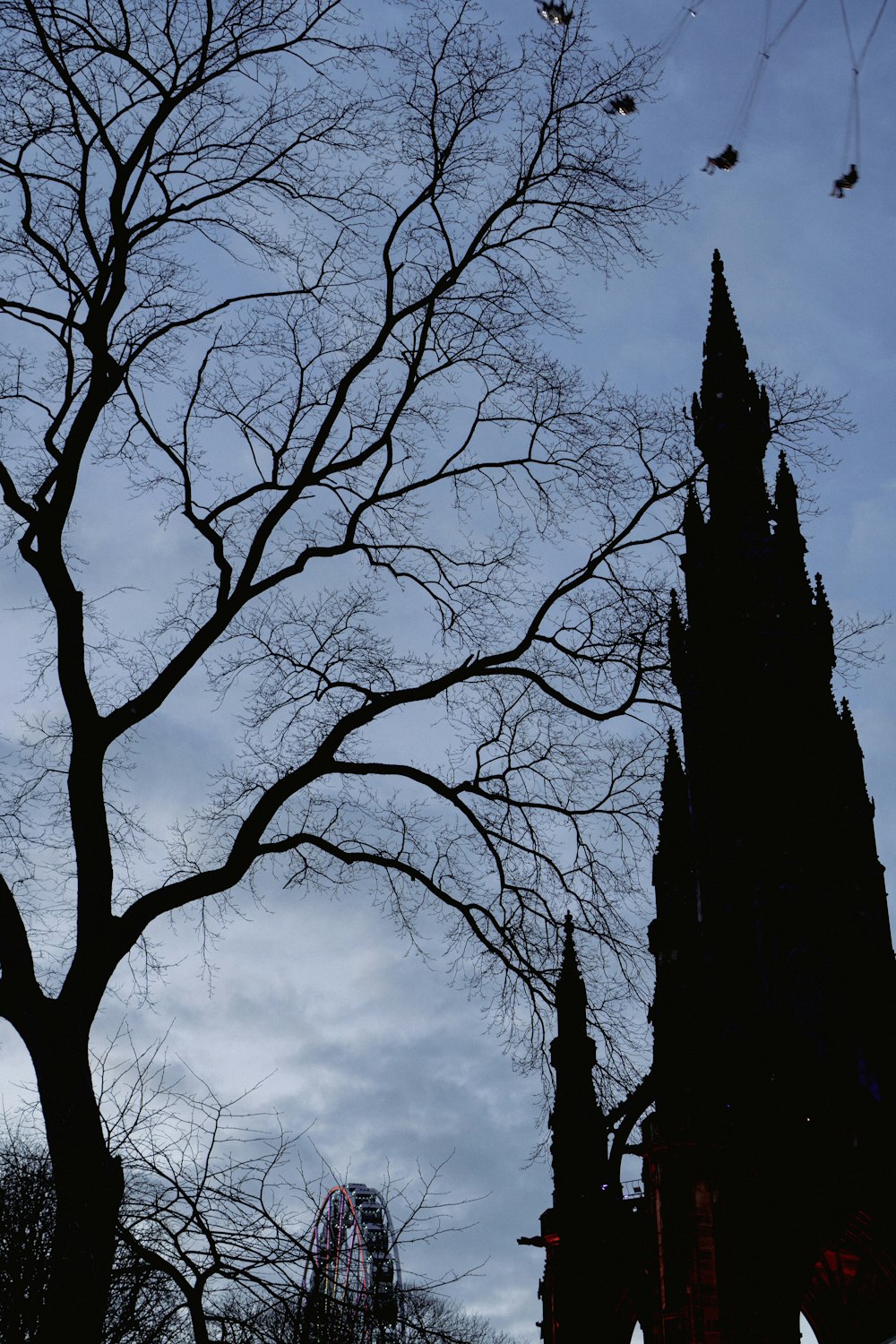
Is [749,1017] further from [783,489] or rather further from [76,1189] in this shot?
[76,1189]

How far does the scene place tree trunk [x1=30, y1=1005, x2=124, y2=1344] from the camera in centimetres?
713

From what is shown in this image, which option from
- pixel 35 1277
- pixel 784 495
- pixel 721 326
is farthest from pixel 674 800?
pixel 35 1277

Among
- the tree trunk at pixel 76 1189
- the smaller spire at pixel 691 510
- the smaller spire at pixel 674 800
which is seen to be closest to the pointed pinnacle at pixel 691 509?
the smaller spire at pixel 691 510

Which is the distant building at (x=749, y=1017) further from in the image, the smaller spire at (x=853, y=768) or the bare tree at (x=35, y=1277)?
the bare tree at (x=35, y=1277)

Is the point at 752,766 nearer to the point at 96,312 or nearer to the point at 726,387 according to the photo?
the point at 726,387

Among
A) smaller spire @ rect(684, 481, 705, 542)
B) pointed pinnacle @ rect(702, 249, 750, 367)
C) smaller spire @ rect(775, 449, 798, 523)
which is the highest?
pointed pinnacle @ rect(702, 249, 750, 367)

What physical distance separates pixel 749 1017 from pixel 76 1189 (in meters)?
48.1

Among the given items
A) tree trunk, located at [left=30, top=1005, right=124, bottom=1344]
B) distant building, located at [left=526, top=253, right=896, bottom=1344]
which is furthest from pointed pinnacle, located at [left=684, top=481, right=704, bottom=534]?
distant building, located at [left=526, top=253, right=896, bottom=1344]

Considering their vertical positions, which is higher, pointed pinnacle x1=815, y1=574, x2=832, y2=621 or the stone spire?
the stone spire

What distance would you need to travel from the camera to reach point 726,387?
72375 millimetres

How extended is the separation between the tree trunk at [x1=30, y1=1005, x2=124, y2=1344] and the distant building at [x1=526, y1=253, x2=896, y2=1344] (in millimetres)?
21360

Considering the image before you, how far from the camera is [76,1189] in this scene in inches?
298

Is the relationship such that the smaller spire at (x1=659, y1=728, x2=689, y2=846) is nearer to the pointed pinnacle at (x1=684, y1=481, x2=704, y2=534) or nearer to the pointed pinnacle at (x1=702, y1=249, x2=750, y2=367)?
the pointed pinnacle at (x1=702, y1=249, x2=750, y2=367)

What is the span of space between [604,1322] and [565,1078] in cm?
791
